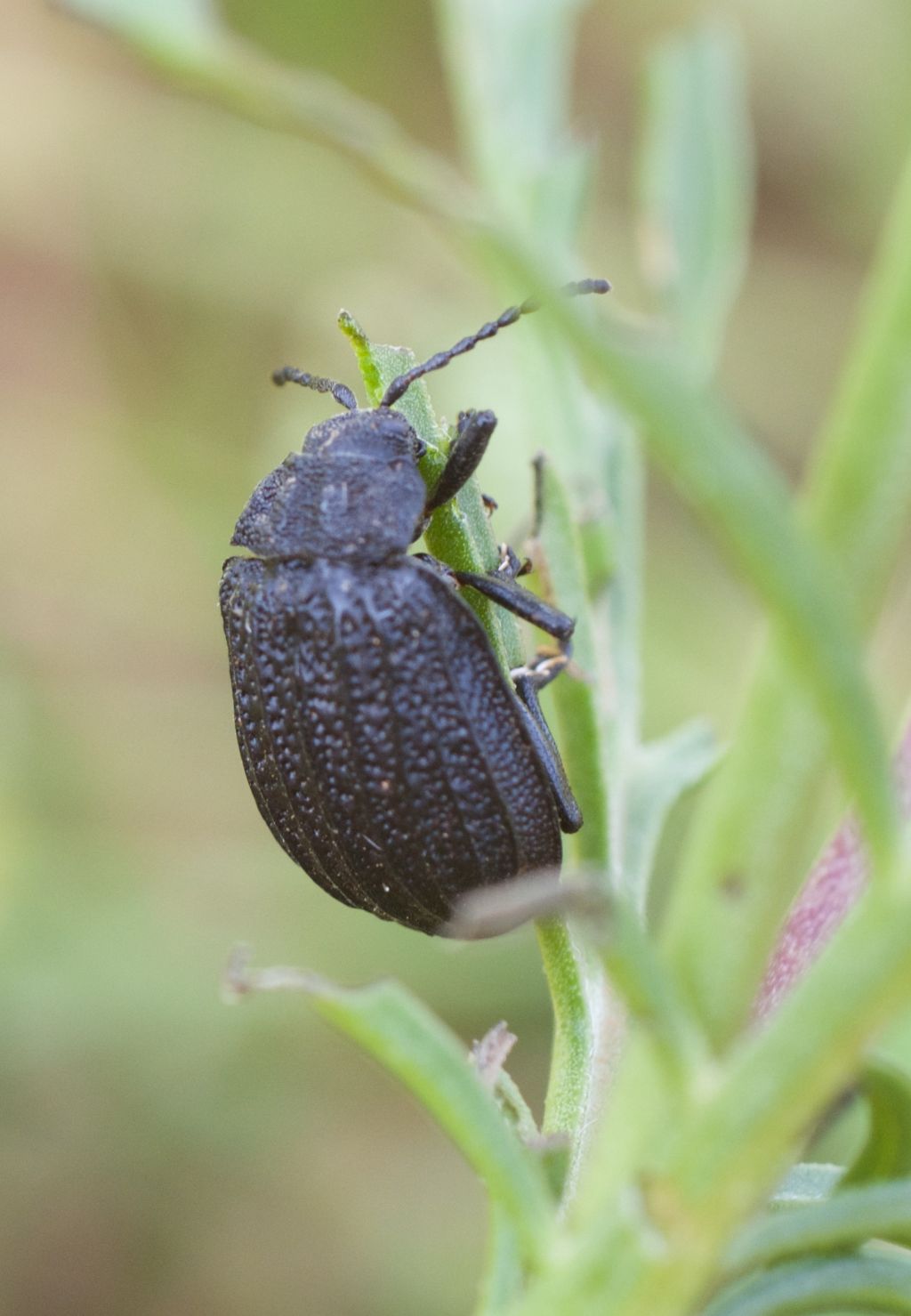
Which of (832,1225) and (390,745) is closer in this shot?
(832,1225)

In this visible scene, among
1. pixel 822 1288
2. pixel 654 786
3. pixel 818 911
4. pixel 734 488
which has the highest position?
pixel 654 786

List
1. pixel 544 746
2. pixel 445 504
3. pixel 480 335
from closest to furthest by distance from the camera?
1. pixel 445 504
2. pixel 544 746
3. pixel 480 335

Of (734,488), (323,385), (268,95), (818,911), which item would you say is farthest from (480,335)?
(734,488)

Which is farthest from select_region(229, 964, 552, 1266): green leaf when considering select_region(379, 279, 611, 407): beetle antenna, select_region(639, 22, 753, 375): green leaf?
select_region(639, 22, 753, 375): green leaf

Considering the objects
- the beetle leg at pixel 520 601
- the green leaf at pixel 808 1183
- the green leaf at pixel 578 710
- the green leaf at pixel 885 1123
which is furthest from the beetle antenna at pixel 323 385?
the green leaf at pixel 885 1123

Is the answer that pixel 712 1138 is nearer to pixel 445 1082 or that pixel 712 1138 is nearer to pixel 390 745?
pixel 445 1082
